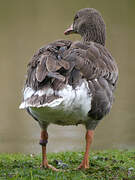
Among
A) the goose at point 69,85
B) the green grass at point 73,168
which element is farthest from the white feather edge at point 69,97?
the green grass at point 73,168

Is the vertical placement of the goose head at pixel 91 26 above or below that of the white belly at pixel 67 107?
above

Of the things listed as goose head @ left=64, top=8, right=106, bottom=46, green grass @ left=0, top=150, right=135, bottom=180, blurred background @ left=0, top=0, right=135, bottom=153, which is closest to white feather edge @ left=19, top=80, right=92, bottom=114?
green grass @ left=0, top=150, right=135, bottom=180

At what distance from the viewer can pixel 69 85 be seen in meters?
6.15

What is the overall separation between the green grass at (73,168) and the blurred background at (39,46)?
12.2ft

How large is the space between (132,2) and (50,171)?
122ft

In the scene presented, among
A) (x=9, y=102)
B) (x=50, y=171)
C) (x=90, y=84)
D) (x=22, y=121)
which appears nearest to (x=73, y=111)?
(x=90, y=84)

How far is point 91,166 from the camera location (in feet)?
24.2

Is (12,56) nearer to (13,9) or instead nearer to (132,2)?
(13,9)

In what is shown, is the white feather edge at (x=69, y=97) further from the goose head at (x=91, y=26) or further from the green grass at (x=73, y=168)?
the goose head at (x=91, y=26)

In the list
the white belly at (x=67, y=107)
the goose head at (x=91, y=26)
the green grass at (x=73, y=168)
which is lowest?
the green grass at (x=73, y=168)

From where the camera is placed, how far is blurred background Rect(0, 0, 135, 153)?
1340 centimetres

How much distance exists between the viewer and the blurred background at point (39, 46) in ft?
44.0

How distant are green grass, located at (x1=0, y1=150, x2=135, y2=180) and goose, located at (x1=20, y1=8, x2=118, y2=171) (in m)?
0.30

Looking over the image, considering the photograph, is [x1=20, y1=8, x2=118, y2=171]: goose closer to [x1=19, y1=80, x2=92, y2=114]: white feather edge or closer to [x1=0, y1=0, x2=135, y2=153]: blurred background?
[x1=19, y1=80, x2=92, y2=114]: white feather edge
